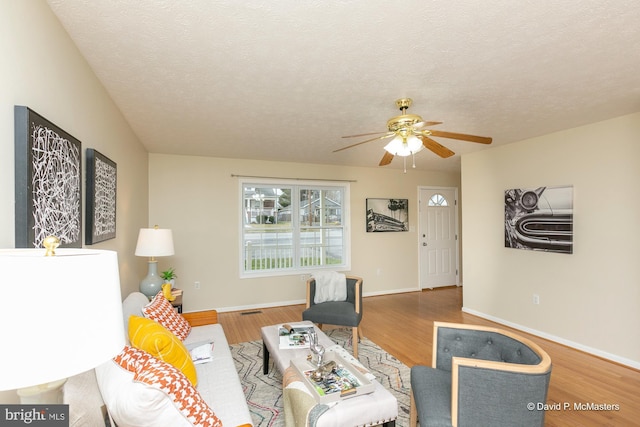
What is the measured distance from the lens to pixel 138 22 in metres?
1.55

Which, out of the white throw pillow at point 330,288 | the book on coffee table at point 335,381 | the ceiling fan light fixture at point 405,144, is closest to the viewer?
the book on coffee table at point 335,381

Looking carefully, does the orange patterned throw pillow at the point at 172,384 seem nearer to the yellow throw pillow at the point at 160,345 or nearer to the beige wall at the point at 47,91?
the yellow throw pillow at the point at 160,345

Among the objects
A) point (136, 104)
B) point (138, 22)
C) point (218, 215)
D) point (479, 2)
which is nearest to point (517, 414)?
point (479, 2)

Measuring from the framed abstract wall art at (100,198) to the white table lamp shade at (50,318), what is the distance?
1.55m

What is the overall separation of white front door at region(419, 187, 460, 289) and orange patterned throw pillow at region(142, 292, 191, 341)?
4731 mm

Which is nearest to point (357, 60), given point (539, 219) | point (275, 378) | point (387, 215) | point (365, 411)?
point (365, 411)

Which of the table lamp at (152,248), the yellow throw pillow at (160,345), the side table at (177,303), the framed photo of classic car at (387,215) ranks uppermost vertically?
the framed photo of classic car at (387,215)

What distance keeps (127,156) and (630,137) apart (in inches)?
192

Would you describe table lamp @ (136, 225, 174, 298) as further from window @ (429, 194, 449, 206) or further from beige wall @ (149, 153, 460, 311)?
window @ (429, 194, 449, 206)

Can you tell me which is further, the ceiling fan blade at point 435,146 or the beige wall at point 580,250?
the beige wall at point 580,250

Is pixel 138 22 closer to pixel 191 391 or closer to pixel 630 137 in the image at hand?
pixel 191 391

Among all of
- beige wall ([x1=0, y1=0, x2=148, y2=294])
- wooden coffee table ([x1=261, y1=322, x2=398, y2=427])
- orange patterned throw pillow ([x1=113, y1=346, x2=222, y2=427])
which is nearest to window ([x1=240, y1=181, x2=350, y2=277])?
beige wall ([x1=0, y1=0, x2=148, y2=294])

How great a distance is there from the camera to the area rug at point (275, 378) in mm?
2266

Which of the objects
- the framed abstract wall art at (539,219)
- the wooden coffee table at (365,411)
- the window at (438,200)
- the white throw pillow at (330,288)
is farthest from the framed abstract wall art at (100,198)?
the window at (438,200)
